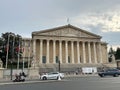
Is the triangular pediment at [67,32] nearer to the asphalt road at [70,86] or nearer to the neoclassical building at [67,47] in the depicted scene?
the neoclassical building at [67,47]

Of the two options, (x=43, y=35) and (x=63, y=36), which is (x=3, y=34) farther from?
(x=63, y=36)

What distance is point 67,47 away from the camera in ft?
271

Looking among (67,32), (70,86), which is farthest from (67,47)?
(70,86)

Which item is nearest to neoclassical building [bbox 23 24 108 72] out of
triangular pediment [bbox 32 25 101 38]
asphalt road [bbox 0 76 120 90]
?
triangular pediment [bbox 32 25 101 38]

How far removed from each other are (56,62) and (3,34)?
22.9 metres

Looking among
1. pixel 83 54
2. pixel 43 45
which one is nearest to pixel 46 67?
pixel 43 45

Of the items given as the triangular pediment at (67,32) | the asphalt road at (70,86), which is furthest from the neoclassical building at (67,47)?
the asphalt road at (70,86)

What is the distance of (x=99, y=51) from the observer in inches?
3374

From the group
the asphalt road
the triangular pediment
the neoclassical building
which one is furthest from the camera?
the triangular pediment

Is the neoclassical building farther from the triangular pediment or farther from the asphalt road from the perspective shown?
the asphalt road

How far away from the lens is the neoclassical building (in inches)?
3105

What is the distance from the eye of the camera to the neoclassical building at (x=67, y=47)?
78875 mm

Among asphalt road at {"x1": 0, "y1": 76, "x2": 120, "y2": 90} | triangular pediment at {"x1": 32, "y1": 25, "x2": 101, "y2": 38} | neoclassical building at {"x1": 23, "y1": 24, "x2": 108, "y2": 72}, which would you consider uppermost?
triangular pediment at {"x1": 32, "y1": 25, "x2": 101, "y2": 38}

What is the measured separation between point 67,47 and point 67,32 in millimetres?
6073
